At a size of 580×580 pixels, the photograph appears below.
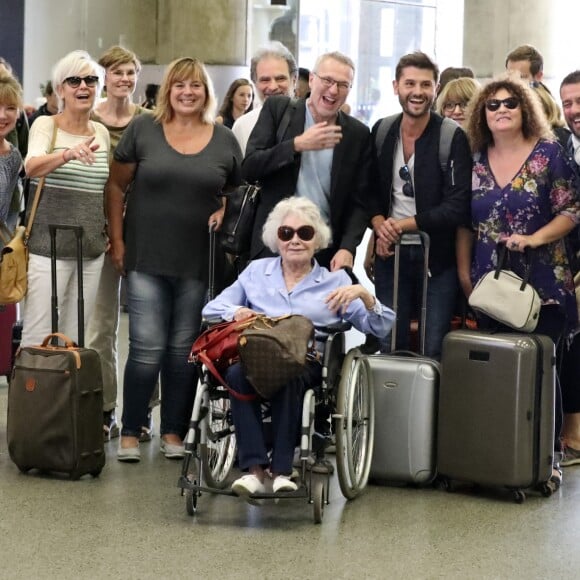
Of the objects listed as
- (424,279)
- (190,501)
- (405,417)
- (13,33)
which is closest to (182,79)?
(424,279)

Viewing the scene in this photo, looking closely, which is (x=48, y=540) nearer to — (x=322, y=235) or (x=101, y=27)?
(x=322, y=235)

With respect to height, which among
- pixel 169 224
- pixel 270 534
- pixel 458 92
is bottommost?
pixel 270 534

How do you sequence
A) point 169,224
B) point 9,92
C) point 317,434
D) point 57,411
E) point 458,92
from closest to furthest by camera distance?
point 317,434 < point 57,411 < point 169,224 < point 9,92 < point 458,92

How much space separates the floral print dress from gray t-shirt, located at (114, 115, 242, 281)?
1070 millimetres

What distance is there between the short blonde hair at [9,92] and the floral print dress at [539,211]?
193 centimetres

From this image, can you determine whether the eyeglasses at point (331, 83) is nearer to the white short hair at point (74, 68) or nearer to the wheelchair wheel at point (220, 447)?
the white short hair at point (74, 68)

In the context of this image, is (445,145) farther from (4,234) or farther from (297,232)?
(4,234)

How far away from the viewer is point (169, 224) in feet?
15.9

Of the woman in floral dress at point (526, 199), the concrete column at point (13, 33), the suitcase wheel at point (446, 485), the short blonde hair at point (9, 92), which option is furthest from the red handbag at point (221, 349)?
the concrete column at point (13, 33)

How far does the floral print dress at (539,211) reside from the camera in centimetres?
450

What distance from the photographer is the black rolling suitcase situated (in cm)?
448

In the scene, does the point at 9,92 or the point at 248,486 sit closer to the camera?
the point at 248,486

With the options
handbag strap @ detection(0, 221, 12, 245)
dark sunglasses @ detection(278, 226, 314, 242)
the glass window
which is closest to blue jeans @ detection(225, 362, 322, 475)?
dark sunglasses @ detection(278, 226, 314, 242)

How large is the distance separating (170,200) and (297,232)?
2.32ft
